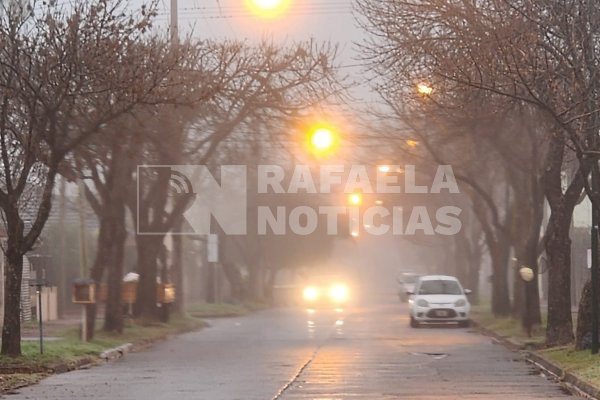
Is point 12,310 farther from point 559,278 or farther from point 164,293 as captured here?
point 164,293

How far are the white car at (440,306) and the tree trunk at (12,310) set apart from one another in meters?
19.1

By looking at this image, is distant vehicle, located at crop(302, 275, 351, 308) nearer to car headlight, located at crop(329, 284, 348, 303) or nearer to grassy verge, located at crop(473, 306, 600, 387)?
car headlight, located at crop(329, 284, 348, 303)

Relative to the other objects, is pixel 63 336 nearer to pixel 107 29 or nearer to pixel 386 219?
pixel 107 29

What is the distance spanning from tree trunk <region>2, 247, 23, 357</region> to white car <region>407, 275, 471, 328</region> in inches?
750

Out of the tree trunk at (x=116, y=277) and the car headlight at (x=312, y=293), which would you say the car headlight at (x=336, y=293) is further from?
A: the tree trunk at (x=116, y=277)

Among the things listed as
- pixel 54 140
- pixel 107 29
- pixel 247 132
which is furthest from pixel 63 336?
pixel 107 29

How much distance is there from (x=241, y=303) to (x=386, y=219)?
8.69 meters

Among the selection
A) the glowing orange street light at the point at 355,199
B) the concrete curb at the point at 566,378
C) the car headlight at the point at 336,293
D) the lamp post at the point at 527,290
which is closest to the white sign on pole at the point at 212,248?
the glowing orange street light at the point at 355,199

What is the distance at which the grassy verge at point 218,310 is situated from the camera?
2167 inches

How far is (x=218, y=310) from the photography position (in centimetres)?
5669

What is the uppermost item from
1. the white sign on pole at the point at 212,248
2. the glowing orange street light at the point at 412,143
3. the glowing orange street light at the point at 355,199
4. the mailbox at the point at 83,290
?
the glowing orange street light at the point at 412,143

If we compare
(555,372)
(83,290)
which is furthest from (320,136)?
(555,372)

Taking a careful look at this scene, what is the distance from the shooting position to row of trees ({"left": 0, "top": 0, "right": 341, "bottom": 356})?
21.9 meters

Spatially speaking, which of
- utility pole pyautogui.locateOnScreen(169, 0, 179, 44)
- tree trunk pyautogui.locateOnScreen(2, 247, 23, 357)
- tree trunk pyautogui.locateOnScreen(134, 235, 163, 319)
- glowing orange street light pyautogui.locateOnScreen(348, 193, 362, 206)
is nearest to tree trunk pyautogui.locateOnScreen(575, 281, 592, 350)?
tree trunk pyautogui.locateOnScreen(2, 247, 23, 357)
